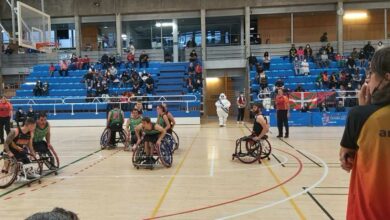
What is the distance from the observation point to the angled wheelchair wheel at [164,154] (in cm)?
850

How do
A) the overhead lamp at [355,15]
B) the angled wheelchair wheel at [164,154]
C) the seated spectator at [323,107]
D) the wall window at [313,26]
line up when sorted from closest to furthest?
1. the angled wheelchair wheel at [164,154]
2. the seated spectator at [323,107]
3. the overhead lamp at [355,15]
4. the wall window at [313,26]

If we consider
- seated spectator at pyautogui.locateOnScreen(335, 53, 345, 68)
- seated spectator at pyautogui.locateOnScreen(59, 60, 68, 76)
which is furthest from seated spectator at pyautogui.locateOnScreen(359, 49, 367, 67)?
seated spectator at pyautogui.locateOnScreen(59, 60, 68, 76)

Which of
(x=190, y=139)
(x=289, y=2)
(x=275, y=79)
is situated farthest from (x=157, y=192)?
(x=289, y=2)

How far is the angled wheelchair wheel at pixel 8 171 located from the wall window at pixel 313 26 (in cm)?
2457

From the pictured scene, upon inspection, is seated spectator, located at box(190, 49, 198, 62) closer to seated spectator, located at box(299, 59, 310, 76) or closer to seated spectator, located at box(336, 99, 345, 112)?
seated spectator, located at box(299, 59, 310, 76)

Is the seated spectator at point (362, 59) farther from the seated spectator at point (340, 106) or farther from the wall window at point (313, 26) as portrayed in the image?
the seated spectator at point (340, 106)

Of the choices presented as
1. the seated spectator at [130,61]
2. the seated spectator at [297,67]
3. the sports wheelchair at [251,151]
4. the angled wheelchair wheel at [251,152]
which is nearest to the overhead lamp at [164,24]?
the seated spectator at [130,61]

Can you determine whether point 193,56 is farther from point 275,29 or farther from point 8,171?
point 8,171

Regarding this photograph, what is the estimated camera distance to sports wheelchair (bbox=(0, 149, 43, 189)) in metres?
7.00

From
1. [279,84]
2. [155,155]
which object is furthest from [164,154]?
[279,84]

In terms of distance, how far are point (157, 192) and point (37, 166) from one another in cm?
291

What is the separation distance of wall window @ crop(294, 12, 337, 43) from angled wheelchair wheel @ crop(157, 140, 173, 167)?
871 inches

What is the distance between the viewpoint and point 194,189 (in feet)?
21.9

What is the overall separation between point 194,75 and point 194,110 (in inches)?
155
